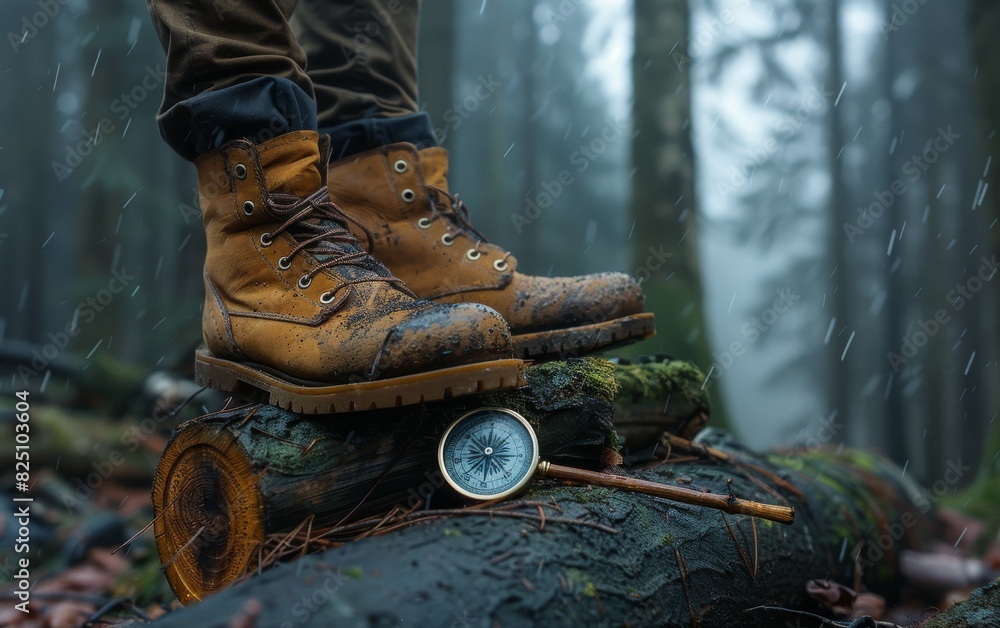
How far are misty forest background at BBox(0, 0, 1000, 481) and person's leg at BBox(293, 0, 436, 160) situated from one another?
2.86 m

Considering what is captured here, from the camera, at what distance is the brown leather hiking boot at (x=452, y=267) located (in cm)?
230

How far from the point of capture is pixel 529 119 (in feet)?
70.8

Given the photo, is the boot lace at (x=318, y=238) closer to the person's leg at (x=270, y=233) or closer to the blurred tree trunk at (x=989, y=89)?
the person's leg at (x=270, y=233)

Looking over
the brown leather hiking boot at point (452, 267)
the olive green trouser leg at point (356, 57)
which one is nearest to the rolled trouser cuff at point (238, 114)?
the brown leather hiking boot at point (452, 267)

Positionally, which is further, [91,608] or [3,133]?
[3,133]

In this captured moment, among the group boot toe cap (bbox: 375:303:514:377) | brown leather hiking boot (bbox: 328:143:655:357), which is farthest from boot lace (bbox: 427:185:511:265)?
boot toe cap (bbox: 375:303:514:377)

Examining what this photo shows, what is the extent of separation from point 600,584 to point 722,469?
3.28 feet

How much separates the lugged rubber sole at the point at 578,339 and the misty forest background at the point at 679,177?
257 cm

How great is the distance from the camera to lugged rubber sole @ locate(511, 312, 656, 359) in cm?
228

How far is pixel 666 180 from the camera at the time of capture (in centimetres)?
586

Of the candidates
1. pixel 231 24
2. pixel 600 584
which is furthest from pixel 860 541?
pixel 231 24

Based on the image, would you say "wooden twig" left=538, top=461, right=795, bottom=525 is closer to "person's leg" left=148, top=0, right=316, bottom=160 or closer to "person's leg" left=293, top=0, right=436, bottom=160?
"person's leg" left=148, top=0, right=316, bottom=160

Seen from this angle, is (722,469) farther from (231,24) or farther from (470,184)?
(470,184)

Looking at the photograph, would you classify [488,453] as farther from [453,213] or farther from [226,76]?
[226,76]
